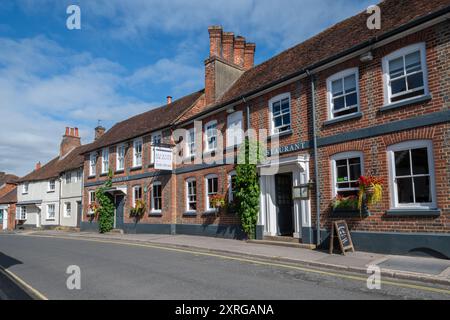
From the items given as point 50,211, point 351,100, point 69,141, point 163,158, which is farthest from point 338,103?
point 69,141

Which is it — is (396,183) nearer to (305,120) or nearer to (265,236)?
(305,120)

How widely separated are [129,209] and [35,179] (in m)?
19.5

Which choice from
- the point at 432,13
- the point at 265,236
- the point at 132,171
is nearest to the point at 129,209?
the point at 132,171

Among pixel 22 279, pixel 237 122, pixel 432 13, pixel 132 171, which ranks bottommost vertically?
pixel 22 279

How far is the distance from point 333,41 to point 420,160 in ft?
20.2

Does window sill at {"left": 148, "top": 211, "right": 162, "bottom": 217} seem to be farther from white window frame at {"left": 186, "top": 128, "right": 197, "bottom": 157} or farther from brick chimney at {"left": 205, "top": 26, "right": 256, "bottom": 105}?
brick chimney at {"left": 205, "top": 26, "right": 256, "bottom": 105}

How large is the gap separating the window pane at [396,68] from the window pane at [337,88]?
1714 mm

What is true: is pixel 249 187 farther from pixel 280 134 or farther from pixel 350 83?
pixel 350 83

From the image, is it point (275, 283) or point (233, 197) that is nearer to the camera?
point (275, 283)

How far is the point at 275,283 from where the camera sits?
7473 mm

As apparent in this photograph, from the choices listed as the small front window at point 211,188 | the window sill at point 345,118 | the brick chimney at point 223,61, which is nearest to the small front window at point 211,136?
the small front window at point 211,188

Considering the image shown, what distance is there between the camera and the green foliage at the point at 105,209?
23.5 meters

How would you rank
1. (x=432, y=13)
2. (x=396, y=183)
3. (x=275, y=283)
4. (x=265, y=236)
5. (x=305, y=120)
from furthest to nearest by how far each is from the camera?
(x=265, y=236), (x=305, y=120), (x=396, y=183), (x=432, y=13), (x=275, y=283)

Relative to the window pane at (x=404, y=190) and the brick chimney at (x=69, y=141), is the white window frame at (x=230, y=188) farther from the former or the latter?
the brick chimney at (x=69, y=141)
